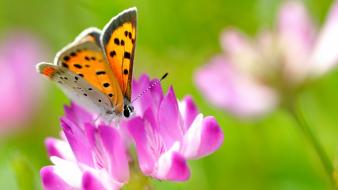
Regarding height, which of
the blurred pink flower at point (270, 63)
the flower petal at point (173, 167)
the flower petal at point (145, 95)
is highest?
the flower petal at point (145, 95)

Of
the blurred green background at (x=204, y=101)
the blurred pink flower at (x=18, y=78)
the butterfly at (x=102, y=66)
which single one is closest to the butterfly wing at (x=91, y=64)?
the butterfly at (x=102, y=66)

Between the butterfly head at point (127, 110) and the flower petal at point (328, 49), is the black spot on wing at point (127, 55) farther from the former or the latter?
the flower petal at point (328, 49)

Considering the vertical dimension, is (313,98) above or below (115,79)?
below

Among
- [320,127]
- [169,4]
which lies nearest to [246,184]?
[320,127]

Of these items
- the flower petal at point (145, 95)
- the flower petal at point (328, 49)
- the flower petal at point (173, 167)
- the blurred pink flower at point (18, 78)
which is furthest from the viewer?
the blurred pink flower at point (18, 78)

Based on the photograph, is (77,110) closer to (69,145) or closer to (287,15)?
(69,145)

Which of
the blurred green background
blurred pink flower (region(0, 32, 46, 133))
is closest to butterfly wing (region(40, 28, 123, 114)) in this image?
the blurred green background

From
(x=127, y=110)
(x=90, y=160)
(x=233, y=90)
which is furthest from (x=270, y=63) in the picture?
(x=90, y=160)
